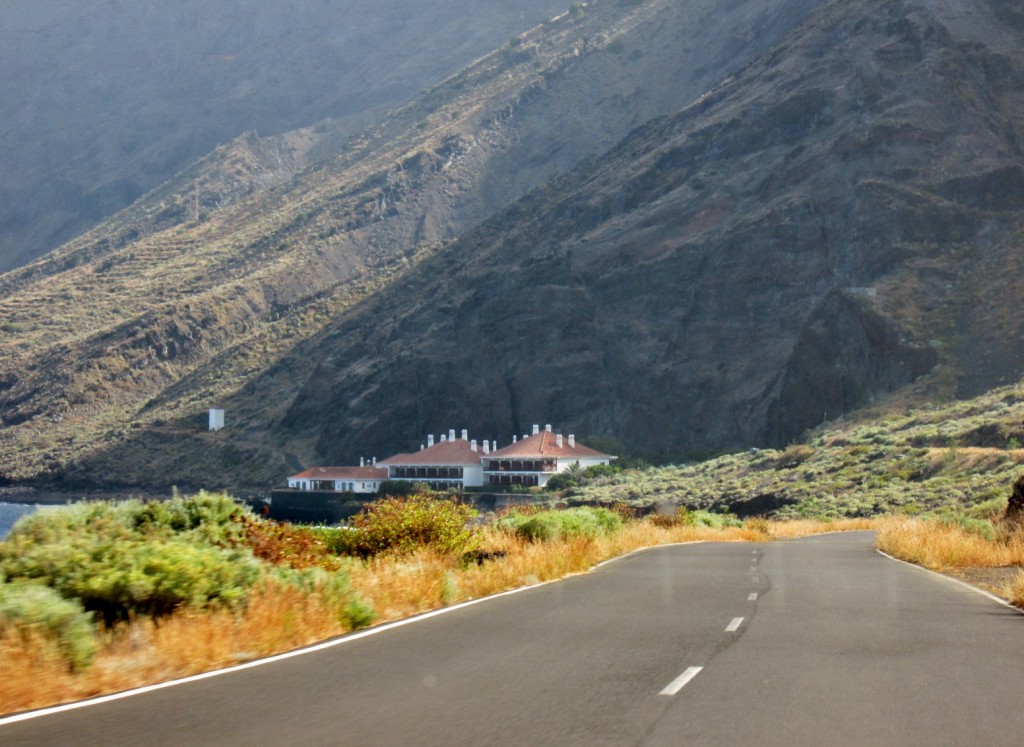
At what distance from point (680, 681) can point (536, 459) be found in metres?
80.7

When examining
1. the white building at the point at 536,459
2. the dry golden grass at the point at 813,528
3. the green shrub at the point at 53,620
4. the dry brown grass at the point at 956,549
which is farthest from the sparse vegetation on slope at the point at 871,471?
the green shrub at the point at 53,620

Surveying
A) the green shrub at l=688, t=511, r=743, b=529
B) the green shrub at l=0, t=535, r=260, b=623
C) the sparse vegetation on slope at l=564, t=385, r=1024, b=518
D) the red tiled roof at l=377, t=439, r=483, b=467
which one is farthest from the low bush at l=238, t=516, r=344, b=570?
the red tiled roof at l=377, t=439, r=483, b=467

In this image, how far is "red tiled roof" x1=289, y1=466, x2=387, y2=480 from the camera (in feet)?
302

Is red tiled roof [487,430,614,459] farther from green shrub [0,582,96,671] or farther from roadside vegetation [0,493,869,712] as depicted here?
green shrub [0,582,96,671]

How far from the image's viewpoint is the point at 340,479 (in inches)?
3607

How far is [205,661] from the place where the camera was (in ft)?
33.9

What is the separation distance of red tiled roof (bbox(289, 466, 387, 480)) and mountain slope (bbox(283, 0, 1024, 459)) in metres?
9.87

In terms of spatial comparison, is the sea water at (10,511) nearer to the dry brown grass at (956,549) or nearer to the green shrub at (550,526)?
the green shrub at (550,526)

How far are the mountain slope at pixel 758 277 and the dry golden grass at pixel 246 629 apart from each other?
65.6 meters

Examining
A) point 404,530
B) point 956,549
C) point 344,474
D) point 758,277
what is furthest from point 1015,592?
point 758,277

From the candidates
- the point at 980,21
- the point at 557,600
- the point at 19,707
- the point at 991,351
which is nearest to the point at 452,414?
the point at 991,351

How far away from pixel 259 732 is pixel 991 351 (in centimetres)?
7677

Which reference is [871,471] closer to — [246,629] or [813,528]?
[813,528]

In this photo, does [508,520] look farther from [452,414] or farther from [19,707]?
[452,414]
